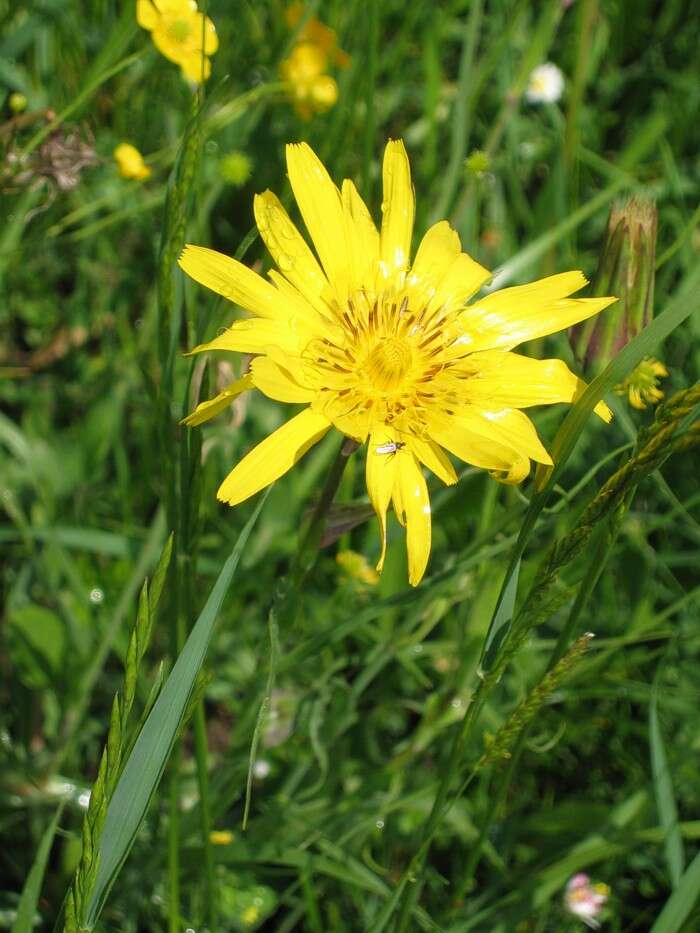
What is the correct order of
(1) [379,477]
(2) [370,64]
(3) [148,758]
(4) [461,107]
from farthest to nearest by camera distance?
(4) [461,107] → (2) [370,64] → (1) [379,477] → (3) [148,758]

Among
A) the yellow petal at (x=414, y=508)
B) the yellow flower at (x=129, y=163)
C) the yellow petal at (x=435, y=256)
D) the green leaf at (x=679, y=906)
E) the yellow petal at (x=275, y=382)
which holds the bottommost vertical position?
the green leaf at (x=679, y=906)

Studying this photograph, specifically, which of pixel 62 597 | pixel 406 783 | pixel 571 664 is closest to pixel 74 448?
pixel 62 597

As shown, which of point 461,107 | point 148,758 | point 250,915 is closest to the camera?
point 148,758

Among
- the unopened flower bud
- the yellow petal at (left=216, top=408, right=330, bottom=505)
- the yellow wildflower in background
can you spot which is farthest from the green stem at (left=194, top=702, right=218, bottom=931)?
the yellow wildflower in background

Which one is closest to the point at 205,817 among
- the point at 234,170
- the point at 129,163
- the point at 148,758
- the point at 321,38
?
the point at 148,758

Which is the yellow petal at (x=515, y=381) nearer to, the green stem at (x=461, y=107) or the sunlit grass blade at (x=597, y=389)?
the sunlit grass blade at (x=597, y=389)

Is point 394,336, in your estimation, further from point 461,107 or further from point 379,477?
point 461,107

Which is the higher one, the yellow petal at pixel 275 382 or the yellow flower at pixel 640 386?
the yellow flower at pixel 640 386

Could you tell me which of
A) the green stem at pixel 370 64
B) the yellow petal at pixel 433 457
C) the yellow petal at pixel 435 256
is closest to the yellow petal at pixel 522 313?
the yellow petal at pixel 435 256
